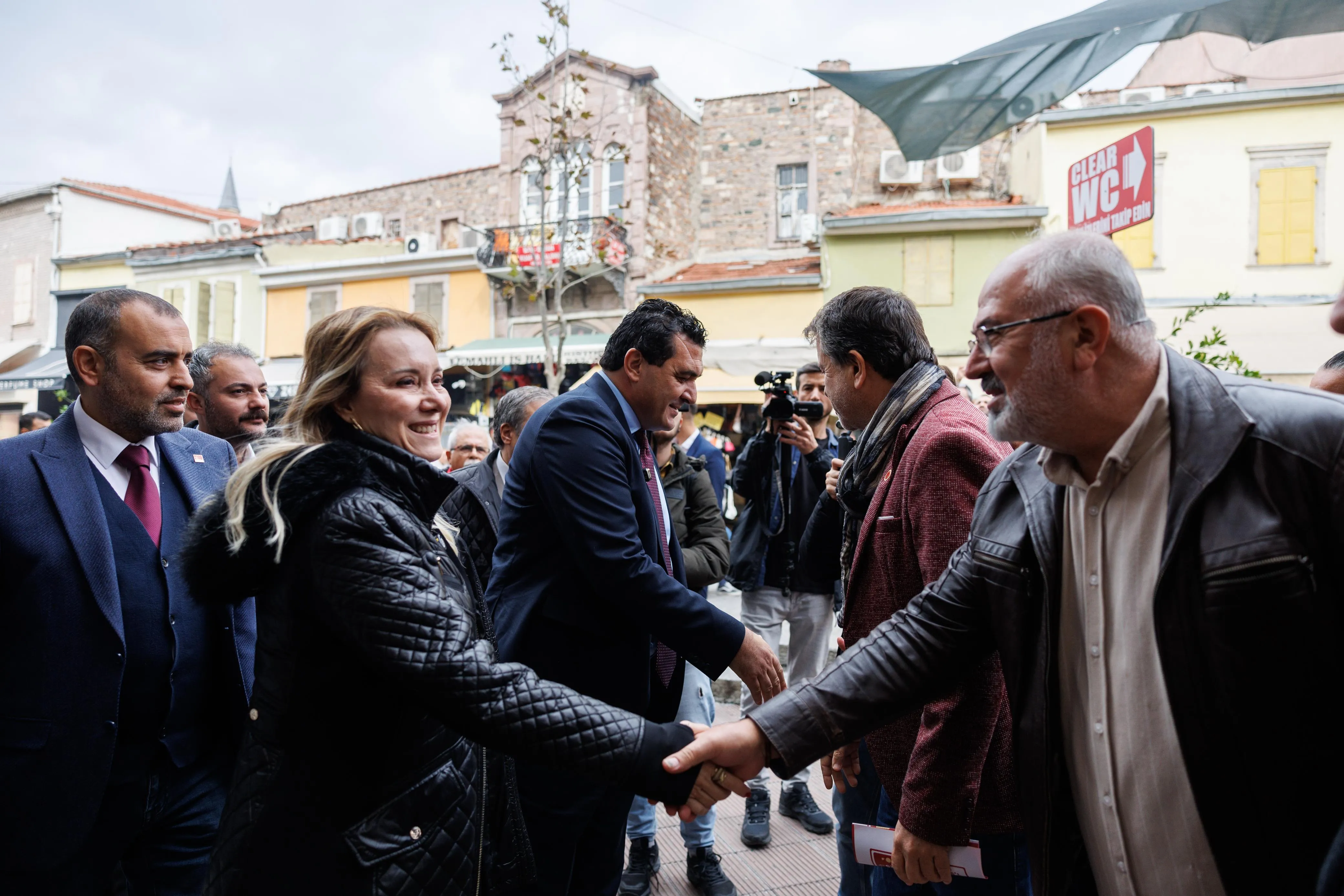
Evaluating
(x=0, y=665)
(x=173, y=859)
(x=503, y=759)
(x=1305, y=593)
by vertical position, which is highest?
(x=1305, y=593)

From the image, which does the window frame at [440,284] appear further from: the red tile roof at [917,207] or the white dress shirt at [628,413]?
the white dress shirt at [628,413]

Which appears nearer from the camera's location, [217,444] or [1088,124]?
[217,444]

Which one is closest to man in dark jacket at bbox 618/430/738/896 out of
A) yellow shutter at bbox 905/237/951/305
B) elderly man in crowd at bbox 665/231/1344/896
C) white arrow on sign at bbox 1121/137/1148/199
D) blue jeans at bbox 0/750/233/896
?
blue jeans at bbox 0/750/233/896

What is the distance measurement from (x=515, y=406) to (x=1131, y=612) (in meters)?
3.45

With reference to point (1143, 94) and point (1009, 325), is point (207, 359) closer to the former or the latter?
point (1009, 325)

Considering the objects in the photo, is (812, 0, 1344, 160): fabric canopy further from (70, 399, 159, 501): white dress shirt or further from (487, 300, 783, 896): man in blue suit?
(70, 399, 159, 501): white dress shirt

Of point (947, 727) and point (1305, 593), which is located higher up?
point (1305, 593)

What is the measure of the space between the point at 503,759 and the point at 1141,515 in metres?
1.60

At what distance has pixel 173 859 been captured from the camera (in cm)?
228

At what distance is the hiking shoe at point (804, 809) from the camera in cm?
428

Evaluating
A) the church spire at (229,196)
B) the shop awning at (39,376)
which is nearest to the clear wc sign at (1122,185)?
the shop awning at (39,376)

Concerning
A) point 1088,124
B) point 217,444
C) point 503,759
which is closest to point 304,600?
point 503,759

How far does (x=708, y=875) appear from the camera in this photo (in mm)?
3707

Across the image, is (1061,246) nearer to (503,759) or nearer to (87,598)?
(503,759)
